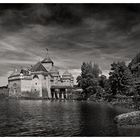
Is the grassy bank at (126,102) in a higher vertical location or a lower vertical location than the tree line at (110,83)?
lower

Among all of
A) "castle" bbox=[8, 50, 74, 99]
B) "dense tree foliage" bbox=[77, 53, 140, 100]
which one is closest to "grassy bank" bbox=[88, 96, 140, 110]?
"dense tree foliage" bbox=[77, 53, 140, 100]

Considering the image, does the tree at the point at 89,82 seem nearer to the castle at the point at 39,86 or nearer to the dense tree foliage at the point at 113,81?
the dense tree foliage at the point at 113,81

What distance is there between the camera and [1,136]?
188 inches

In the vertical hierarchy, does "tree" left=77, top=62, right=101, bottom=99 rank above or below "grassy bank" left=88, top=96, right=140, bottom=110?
above

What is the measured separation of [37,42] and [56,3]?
3.86ft

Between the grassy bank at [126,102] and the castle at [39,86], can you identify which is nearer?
the grassy bank at [126,102]

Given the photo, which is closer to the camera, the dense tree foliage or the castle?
the dense tree foliage

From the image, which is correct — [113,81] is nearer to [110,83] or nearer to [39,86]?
[110,83]

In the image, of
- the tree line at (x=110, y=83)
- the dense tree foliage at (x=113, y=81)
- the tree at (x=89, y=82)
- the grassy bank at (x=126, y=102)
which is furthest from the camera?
the grassy bank at (x=126, y=102)

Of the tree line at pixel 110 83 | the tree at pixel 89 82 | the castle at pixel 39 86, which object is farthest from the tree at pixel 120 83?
the castle at pixel 39 86

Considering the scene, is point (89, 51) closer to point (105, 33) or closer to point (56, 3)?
point (105, 33)

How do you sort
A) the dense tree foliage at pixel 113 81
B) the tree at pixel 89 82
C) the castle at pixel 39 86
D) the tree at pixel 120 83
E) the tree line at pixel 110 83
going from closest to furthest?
the dense tree foliage at pixel 113 81 → the tree line at pixel 110 83 → the tree at pixel 89 82 → the tree at pixel 120 83 → the castle at pixel 39 86

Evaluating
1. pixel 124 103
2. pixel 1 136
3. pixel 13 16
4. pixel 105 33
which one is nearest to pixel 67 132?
pixel 1 136

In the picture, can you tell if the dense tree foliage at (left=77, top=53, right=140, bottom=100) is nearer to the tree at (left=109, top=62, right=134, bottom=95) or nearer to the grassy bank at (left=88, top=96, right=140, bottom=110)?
the tree at (left=109, top=62, right=134, bottom=95)
